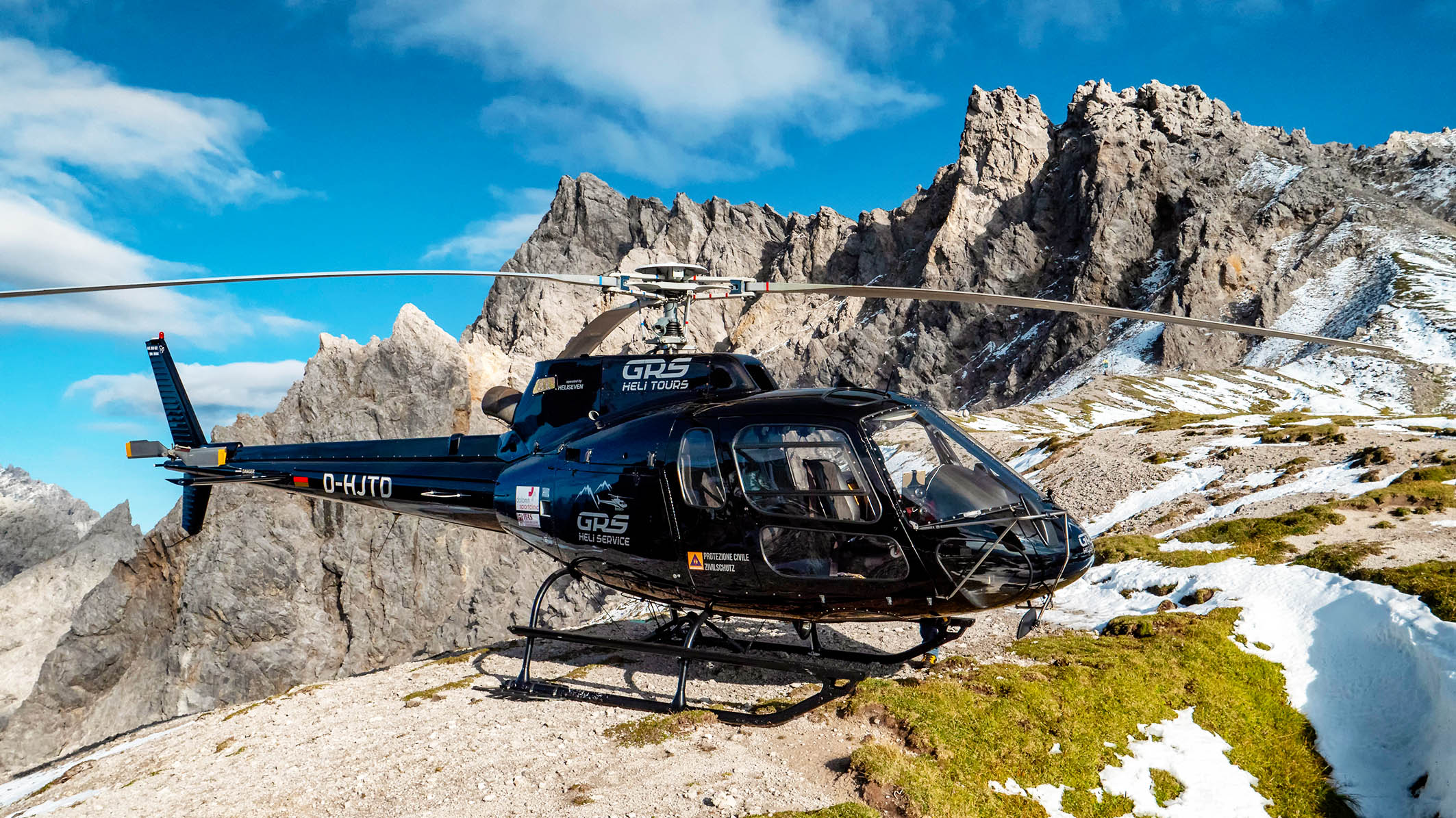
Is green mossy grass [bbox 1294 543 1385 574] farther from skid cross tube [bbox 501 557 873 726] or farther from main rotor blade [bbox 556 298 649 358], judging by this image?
main rotor blade [bbox 556 298 649 358]

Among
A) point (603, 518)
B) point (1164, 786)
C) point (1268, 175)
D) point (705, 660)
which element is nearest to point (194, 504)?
point (603, 518)

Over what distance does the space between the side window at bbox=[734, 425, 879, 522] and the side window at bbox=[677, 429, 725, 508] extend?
324 millimetres

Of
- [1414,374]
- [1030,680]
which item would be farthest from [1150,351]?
[1030,680]

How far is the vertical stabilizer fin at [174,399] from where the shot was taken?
1391 centimetres

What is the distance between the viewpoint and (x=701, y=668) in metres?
9.79

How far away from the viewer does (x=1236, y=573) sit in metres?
11.6

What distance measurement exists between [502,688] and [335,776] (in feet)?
8.15

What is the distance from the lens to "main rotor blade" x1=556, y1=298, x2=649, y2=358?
30.8 ft

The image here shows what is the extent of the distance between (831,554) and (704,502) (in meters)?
1.46

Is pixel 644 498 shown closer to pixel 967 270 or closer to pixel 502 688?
pixel 502 688

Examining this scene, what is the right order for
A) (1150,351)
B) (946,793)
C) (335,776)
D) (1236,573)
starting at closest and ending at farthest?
(946,793) → (335,776) → (1236,573) → (1150,351)

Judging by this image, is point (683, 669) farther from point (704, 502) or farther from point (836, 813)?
point (836, 813)

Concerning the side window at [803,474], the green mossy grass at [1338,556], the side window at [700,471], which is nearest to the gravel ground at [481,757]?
the side window at [803,474]

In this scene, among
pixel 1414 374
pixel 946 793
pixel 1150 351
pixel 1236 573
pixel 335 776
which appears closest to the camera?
pixel 946 793
